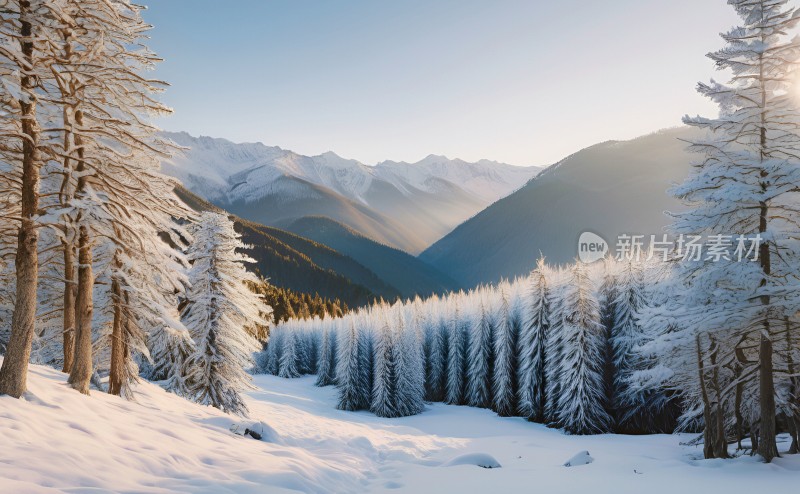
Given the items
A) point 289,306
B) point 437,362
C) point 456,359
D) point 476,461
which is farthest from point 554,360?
point 289,306

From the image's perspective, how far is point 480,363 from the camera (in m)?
42.0

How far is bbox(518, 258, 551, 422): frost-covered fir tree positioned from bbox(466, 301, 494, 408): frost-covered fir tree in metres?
5.79

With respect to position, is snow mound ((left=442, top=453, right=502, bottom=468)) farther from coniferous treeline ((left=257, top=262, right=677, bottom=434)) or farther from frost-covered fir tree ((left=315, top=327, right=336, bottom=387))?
frost-covered fir tree ((left=315, top=327, right=336, bottom=387))

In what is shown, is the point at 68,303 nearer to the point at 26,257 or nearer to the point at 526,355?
the point at 26,257

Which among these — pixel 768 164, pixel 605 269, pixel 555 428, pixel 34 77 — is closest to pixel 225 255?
pixel 34 77

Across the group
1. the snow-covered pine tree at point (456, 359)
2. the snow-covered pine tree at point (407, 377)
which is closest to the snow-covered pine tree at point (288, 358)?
the snow-covered pine tree at point (456, 359)

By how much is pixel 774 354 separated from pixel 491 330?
1198 inches

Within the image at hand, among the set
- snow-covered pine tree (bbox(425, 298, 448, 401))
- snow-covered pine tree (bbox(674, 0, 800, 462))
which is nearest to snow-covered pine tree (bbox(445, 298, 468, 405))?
snow-covered pine tree (bbox(425, 298, 448, 401))

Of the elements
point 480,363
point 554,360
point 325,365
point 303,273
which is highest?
point 303,273

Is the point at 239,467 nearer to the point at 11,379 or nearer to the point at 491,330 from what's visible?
the point at 11,379

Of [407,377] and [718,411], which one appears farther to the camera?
[407,377]

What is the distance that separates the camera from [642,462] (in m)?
15.7

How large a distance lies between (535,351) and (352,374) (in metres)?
18.3

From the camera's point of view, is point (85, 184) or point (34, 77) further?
point (85, 184)
